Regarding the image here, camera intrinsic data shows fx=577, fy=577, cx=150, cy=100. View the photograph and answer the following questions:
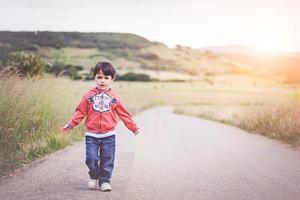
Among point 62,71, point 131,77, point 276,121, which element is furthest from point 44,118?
point 131,77

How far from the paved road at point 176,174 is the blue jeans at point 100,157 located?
0.78ft

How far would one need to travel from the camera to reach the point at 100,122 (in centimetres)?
740

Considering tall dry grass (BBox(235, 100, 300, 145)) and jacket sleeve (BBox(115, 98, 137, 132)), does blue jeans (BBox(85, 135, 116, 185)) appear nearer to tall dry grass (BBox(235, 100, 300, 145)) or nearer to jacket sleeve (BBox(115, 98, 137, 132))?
jacket sleeve (BBox(115, 98, 137, 132))

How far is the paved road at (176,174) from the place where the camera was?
23.7ft

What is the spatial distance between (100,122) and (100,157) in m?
0.51

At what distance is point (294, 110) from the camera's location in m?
16.5

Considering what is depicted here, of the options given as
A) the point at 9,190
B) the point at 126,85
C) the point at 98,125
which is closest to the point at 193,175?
the point at 98,125

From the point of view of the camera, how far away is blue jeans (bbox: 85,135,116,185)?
24.4 feet

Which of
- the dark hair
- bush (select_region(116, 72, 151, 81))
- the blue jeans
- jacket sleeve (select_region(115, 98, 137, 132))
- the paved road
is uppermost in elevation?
the dark hair

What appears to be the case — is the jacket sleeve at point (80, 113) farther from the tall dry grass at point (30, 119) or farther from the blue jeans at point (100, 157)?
the tall dry grass at point (30, 119)

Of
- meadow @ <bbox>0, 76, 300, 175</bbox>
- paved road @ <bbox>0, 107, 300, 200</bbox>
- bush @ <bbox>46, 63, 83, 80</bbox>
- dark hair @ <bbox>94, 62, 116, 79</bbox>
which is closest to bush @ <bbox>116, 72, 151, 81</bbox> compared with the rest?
bush @ <bbox>46, 63, 83, 80</bbox>

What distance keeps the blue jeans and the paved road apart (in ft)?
0.78

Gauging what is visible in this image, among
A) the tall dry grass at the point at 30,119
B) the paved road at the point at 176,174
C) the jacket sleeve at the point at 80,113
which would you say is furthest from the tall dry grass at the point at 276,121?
the jacket sleeve at the point at 80,113

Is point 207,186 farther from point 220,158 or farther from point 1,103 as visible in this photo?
point 1,103
